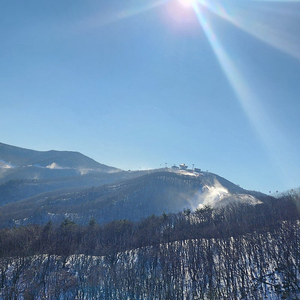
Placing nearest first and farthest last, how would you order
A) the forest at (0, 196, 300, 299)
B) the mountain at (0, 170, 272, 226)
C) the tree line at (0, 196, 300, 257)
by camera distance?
the forest at (0, 196, 300, 299)
the tree line at (0, 196, 300, 257)
the mountain at (0, 170, 272, 226)

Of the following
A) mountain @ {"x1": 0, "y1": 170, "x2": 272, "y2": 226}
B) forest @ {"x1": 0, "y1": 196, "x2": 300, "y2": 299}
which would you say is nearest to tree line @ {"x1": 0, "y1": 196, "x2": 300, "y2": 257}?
forest @ {"x1": 0, "y1": 196, "x2": 300, "y2": 299}

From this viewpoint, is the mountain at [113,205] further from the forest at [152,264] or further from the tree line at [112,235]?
the forest at [152,264]

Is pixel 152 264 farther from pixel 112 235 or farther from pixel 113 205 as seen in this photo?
pixel 113 205

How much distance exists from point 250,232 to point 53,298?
42125 mm

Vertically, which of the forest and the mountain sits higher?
the mountain

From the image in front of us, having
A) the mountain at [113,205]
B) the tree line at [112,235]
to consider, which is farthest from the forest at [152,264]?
the mountain at [113,205]

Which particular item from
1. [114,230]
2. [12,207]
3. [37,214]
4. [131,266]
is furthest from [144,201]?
[131,266]

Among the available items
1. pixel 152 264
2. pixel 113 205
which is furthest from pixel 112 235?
pixel 113 205

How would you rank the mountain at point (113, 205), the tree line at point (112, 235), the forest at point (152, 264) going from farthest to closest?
the mountain at point (113, 205) → the tree line at point (112, 235) → the forest at point (152, 264)

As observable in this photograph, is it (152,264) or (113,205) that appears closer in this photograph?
(152,264)

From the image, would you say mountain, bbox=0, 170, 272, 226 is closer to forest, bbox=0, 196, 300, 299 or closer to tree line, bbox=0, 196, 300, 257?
tree line, bbox=0, 196, 300, 257

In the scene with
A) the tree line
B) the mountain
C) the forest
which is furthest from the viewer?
the mountain

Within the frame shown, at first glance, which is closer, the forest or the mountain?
the forest

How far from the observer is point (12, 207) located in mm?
171625
